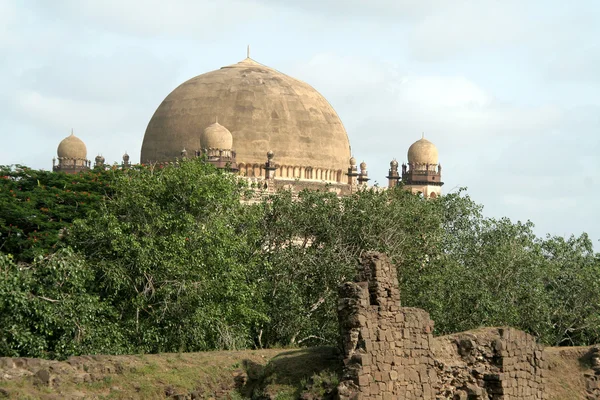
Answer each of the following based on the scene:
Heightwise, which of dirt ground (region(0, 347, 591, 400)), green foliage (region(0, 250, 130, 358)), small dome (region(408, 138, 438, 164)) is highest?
small dome (region(408, 138, 438, 164))

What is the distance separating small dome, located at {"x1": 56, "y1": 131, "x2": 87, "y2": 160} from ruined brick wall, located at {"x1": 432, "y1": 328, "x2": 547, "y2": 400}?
52436mm

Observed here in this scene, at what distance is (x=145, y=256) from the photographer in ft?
68.8

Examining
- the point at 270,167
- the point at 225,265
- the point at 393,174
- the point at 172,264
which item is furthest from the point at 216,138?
the point at 172,264

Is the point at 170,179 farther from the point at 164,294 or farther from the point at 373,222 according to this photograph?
the point at 373,222

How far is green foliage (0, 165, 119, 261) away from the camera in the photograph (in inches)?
1001

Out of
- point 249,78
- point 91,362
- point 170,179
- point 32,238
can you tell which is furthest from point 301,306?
point 249,78

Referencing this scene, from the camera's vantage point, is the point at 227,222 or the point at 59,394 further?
the point at 227,222

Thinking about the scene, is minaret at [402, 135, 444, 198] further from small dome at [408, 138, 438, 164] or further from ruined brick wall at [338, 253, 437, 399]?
ruined brick wall at [338, 253, 437, 399]

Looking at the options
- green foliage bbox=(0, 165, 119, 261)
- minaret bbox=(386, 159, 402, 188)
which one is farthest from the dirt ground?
minaret bbox=(386, 159, 402, 188)

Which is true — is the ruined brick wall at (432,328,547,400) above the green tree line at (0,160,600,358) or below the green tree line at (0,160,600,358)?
below

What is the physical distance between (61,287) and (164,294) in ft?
6.54

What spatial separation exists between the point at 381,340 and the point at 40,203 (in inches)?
556

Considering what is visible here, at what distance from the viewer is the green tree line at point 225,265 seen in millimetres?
19891

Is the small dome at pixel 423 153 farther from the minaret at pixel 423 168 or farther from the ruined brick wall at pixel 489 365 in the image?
the ruined brick wall at pixel 489 365
